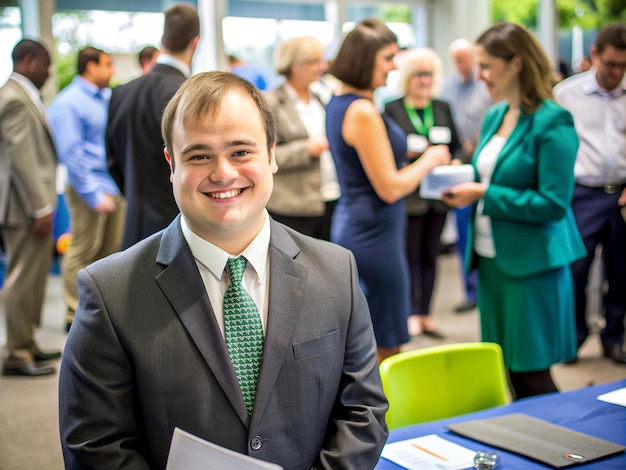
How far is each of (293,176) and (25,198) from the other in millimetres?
1439

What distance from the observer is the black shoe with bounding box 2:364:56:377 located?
4223 millimetres

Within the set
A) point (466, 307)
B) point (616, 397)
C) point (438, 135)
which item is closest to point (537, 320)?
point (616, 397)

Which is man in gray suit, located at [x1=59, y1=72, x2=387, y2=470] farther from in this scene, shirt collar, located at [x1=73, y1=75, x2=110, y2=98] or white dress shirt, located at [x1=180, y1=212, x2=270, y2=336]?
shirt collar, located at [x1=73, y1=75, x2=110, y2=98]

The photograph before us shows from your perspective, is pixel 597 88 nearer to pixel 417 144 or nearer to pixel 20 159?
pixel 417 144

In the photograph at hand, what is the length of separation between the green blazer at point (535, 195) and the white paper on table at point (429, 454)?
1.18m

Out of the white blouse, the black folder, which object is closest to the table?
the black folder

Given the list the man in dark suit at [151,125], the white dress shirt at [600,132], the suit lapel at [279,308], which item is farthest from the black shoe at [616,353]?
the suit lapel at [279,308]

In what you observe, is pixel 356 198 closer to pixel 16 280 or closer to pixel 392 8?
pixel 16 280

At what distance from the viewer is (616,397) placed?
6.54ft

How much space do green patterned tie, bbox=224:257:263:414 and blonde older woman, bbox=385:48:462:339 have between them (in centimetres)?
354

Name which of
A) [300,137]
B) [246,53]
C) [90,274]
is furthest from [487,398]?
[246,53]

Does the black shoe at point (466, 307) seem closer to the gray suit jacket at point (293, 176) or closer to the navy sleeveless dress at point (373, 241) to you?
the gray suit jacket at point (293, 176)

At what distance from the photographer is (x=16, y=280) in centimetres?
423

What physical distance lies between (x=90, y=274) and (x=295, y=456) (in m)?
0.52
